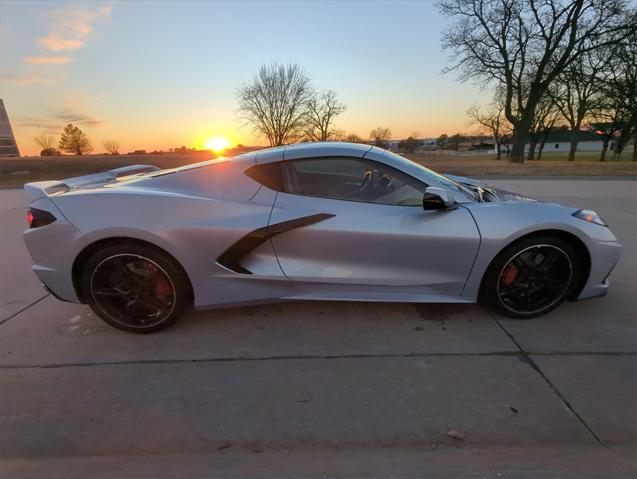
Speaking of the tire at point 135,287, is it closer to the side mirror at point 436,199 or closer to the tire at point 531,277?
the side mirror at point 436,199

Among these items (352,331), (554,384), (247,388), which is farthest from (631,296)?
(247,388)

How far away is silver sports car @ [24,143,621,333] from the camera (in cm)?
275

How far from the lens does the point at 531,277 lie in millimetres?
2994

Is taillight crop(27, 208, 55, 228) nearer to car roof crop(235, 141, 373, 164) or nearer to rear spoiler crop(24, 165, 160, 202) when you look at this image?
rear spoiler crop(24, 165, 160, 202)

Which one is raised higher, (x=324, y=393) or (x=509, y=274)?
(x=509, y=274)

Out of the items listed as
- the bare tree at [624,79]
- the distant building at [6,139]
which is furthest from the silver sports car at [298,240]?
the distant building at [6,139]

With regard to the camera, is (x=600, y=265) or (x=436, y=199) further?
(x=600, y=265)

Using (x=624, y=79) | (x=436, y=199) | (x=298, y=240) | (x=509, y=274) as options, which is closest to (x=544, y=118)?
(x=624, y=79)

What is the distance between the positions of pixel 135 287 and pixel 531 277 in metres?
2.99

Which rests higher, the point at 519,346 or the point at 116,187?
the point at 116,187

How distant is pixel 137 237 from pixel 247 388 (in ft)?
4.25

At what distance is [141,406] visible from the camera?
2.18 meters

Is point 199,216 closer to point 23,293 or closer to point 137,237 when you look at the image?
point 137,237

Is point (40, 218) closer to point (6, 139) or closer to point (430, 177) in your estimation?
point (430, 177)
